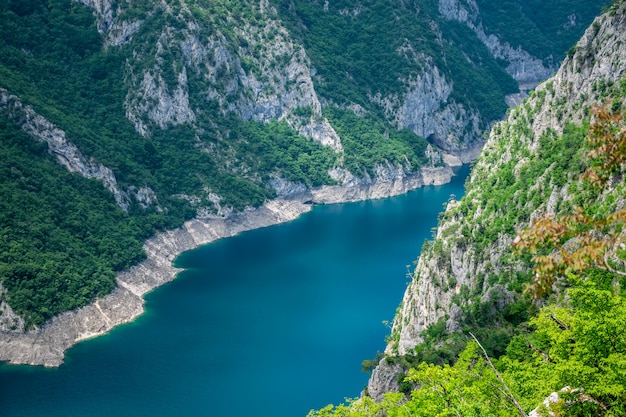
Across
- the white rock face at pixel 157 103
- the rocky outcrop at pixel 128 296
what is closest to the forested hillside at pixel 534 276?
the rocky outcrop at pixel 128 296

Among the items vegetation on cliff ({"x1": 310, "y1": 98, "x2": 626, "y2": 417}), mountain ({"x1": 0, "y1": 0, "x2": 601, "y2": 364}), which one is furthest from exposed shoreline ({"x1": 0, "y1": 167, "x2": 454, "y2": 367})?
vegetation on cliff ({"x1": 310, "y1": 98, "x2": 626, "y2": 417})

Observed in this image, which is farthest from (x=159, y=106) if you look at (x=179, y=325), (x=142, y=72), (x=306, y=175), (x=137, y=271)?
(x=179, y=325)

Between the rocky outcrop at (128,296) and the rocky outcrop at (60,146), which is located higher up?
the rocky outcrop at (60,146)

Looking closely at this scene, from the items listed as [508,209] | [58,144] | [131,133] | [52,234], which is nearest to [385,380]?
[508,209]

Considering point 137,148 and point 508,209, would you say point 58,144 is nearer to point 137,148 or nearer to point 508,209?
point 137,148

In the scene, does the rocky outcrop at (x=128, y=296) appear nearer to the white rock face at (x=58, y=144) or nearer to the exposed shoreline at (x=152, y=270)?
the exposed shoreline at (x=152, y=270)

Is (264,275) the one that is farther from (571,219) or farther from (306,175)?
(571,219)

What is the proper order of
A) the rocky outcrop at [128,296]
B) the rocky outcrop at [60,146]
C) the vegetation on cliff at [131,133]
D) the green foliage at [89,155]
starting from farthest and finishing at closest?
the rocky outcrop at [60,146], the vegetation on cliff at [131,133], the green foliage at [89,155], the rocky outcrop at [128,296]
